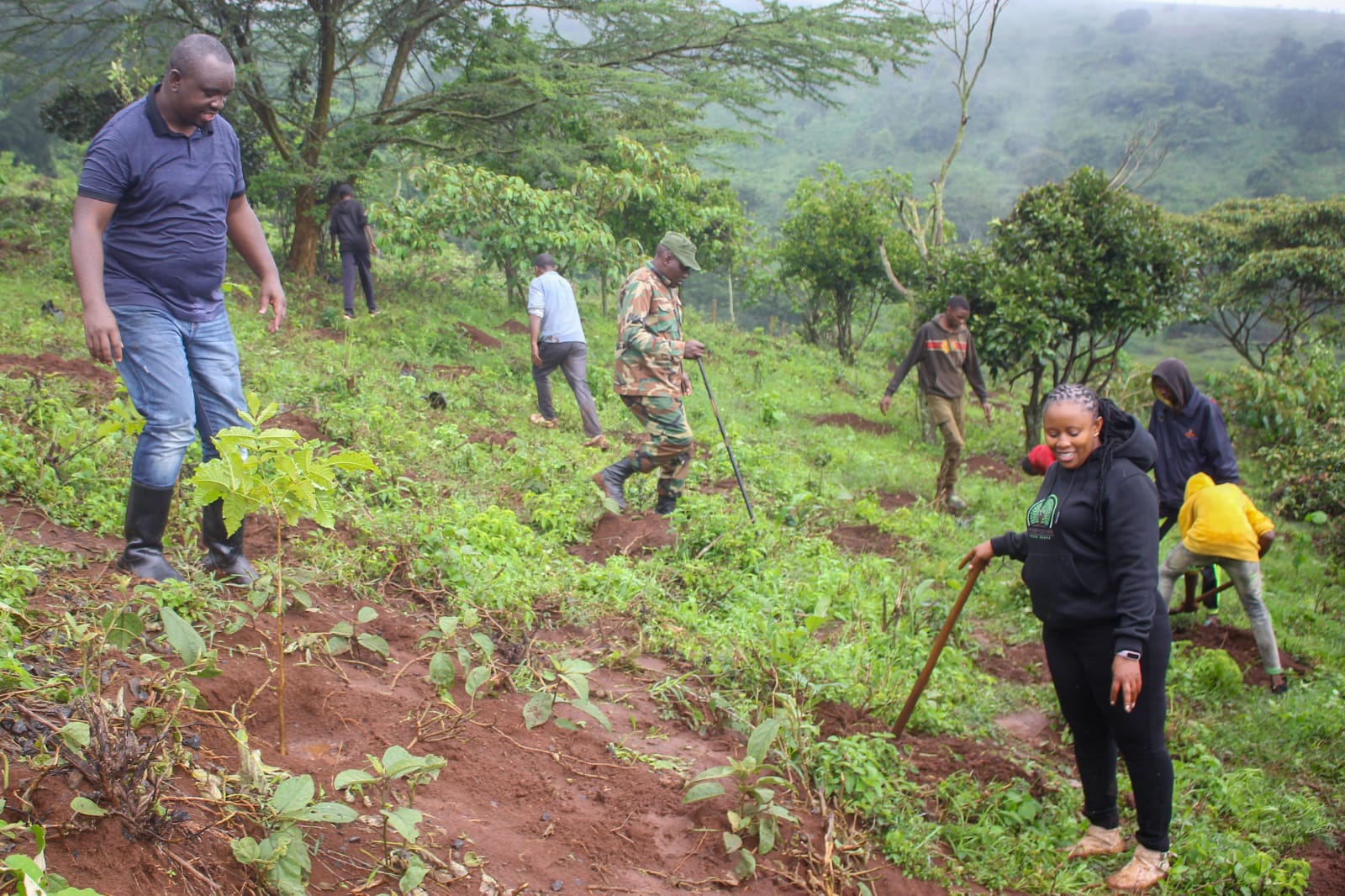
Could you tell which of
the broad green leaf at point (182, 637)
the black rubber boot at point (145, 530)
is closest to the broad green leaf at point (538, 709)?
the broad green leaf at point (182, 637)

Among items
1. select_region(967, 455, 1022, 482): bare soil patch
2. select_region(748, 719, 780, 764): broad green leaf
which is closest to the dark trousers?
select_region(967, 455, 1022, 482): bare soil patch

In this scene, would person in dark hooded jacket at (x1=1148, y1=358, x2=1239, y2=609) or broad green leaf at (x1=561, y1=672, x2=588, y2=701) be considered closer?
broad green leaf at (x1=561, y1=672, x2=588, y2=701)

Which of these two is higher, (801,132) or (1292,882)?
(801,132)

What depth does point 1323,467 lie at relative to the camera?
8164 mm

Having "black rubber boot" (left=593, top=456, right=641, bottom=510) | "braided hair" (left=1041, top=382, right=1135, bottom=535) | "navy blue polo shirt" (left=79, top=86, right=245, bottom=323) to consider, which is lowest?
"black rubber boot" (left=593, top=456, right=641, bottom=510)

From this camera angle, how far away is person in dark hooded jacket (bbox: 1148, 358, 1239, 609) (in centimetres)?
491

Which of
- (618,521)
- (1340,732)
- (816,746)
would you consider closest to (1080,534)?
(816,746)

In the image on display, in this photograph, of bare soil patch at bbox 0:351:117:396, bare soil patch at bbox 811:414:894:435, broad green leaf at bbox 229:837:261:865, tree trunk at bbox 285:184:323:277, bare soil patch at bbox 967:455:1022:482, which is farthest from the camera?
tree trunk at bbox 285:184:323:277

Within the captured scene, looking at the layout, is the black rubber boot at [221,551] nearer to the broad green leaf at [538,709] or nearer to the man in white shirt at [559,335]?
the broad green leaf at [538,709]

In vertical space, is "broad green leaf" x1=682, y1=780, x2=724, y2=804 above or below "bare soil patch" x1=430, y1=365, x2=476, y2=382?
above

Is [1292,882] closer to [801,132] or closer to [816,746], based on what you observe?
[816,746]

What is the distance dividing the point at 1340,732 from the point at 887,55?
10.7 meters

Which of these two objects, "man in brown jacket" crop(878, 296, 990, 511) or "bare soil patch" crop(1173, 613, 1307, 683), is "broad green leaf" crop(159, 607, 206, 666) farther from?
"man in brown jacket" crop(878, 296, 990, 511)

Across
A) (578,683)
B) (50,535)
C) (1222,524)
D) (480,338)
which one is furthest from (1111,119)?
(50,535)
